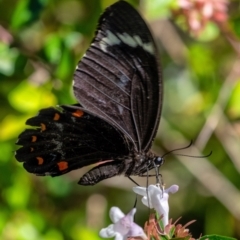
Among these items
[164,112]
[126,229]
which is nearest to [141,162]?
[126,229]

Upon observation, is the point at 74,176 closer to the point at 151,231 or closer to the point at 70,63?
the point at 70,63

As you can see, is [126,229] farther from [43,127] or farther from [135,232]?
[43,127]

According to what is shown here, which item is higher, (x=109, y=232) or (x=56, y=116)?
(x=56, y=116)

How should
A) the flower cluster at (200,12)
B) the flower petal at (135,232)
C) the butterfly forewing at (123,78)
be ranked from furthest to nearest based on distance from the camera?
the flower cluster at (200,12) → the butterfly forewing at (123,78) → the flower petal at (135,232)

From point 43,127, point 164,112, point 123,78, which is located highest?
point 123,78

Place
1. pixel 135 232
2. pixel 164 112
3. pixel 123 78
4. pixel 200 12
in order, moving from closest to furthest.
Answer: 1. pixel 135 232
2. pixel 123 78
3. pixel 200 12
4. pixel 164 112

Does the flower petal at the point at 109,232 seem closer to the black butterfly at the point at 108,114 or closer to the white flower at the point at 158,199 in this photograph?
the white flower at the point at 158,199

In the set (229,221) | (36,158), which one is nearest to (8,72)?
(36,158)

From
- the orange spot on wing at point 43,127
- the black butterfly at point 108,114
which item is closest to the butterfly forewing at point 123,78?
the black butterfly at point 108,114
